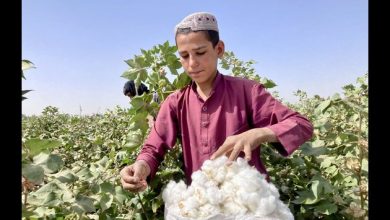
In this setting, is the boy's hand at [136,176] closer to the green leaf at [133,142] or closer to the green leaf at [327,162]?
the green leaf at [133,142]

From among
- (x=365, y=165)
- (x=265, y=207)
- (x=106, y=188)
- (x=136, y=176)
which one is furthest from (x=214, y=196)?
(x=365, y=165)

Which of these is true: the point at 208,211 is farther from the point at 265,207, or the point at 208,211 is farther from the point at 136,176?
the point at 136,176

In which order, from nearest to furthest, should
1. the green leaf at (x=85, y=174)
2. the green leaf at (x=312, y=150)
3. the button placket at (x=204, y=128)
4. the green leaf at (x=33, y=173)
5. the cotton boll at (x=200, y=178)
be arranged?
the green leaf at (x=33, y=173) < the cotton boll at (x=200, y=178) < the green leaf at (x=85, y=174) < the button placket at (x=204, y=128) < the green leaf at (x=312, y=150)

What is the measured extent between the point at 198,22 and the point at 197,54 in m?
0.12

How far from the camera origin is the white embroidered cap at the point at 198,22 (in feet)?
4.97

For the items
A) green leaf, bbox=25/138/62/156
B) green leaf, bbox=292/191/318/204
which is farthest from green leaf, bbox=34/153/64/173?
green leaf, bbox=292/191/318/204

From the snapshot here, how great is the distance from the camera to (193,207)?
114 cm

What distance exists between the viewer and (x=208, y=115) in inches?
62.0

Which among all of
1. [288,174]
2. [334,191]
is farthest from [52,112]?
[334,191]

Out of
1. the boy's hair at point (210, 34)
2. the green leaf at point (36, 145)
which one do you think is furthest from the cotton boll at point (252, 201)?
the boy's hair at point (210, 34)

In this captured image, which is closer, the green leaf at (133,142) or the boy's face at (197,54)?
the boy's face at (197,54)

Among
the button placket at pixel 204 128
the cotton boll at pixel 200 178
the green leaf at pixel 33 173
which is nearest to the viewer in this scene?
the green leaf at pixel 33 173

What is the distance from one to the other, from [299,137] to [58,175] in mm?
835
